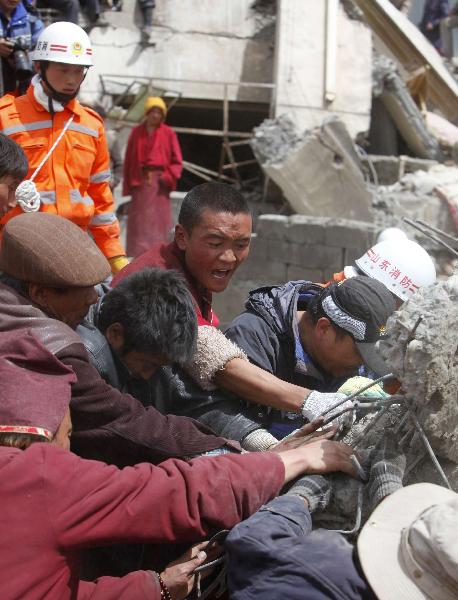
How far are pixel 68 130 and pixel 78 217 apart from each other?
44cm

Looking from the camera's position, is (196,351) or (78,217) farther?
(78,217)

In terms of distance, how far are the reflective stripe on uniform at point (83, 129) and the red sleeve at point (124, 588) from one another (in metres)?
2.71

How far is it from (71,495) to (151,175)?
24.7ft

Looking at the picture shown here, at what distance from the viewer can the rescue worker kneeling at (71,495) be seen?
1665 mm

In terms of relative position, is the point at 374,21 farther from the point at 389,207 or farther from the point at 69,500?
the point at 69,500

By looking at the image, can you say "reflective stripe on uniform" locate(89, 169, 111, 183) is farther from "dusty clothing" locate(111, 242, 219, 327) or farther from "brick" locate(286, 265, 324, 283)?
"brick" locate(286, 265, 324, 283)

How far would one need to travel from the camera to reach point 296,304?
10.1 feet

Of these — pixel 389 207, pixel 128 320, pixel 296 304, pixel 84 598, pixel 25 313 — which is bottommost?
pixel 389 207

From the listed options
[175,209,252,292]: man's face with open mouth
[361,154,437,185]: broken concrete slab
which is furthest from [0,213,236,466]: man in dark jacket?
[361,154,437,185]: broken concrete slab

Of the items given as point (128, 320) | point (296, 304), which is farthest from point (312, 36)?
point (128, 320)

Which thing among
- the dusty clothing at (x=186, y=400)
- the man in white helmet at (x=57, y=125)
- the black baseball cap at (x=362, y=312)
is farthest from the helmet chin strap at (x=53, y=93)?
the black baseball cap at (x=362, y=312)

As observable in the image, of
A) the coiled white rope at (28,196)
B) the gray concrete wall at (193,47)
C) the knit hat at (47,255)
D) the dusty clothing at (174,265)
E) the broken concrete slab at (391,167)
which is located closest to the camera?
the knit hat at (47,255)

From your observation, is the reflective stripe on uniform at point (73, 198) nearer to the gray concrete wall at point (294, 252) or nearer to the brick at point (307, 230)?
the gray concrete wall at point (294, 252)

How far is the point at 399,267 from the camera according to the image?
133 inches
